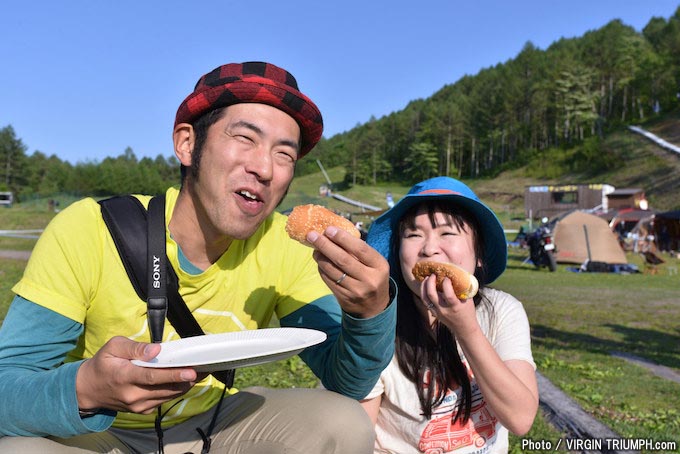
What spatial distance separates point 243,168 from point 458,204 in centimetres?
128

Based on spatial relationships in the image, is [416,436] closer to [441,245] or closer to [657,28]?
[441,245]

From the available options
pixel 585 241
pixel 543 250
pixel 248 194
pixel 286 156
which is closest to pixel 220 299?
pixel 248 194

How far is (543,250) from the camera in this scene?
71.6 ft

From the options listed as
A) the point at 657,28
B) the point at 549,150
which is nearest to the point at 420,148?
the point at 549,150

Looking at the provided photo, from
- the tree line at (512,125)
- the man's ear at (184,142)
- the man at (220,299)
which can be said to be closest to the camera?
the man at (220,299)

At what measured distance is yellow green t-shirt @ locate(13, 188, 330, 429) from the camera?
2082 millimetres

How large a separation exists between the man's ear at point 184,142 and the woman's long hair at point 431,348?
4.18 feet

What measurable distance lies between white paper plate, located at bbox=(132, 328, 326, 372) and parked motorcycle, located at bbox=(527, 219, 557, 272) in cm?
2113

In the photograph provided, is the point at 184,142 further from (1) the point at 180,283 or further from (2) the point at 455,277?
(2) the point at 455,277

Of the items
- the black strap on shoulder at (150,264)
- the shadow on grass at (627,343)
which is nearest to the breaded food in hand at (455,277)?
the black strap on shoulder at (150,264)

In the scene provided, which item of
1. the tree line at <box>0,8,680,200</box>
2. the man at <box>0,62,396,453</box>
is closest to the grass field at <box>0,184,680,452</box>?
the man at <box>0,62,396,453</box>

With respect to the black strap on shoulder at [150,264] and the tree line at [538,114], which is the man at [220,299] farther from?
the tree line at [538,114]

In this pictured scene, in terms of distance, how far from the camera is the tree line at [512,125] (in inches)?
3730

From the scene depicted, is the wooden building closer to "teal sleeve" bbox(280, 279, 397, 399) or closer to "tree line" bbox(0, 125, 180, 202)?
"teal sleeve" bbox(280, 279, 397, 399)
